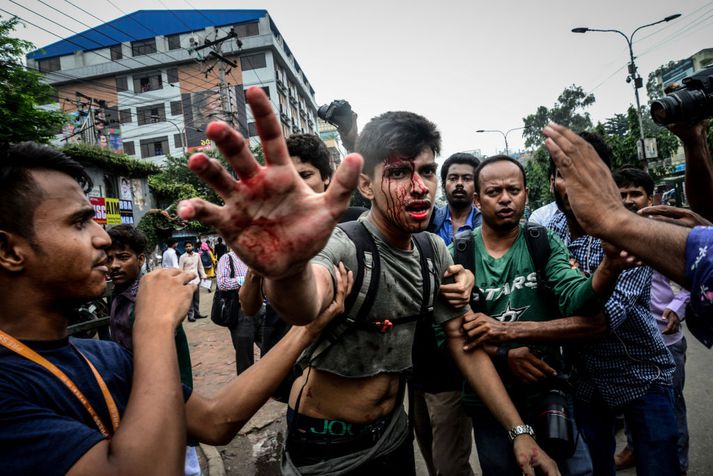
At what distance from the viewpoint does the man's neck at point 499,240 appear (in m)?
2.39

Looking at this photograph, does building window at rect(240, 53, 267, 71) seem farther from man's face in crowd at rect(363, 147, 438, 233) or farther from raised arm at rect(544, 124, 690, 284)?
raised arm at rect(544, 124, 690, 284)

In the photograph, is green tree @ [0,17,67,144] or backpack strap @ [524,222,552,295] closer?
backpack strap @ [524,222,552,295]

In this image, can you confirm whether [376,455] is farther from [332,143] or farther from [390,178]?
[332,143]

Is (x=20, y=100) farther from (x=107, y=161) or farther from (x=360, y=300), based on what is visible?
(x=360, y=300)

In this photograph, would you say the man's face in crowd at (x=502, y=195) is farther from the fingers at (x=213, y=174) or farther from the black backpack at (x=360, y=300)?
the fingers at (x=213, y=174)

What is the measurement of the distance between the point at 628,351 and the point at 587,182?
1.36 metres

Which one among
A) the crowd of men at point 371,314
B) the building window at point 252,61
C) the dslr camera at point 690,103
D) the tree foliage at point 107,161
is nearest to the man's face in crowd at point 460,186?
the crowd of men at point 371,314

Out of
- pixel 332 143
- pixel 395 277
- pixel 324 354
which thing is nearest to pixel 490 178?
pixel 395 277

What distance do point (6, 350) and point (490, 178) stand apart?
8.12 ft

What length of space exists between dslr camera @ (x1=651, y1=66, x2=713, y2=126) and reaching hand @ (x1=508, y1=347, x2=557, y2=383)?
→ 51.8 inches

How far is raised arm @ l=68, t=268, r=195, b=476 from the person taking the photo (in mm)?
966

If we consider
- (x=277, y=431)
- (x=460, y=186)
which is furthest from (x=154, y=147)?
(x=460, y=186)

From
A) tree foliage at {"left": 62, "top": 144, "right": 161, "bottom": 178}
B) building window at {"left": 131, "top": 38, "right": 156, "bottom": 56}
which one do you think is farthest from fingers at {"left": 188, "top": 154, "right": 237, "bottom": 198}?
building window at {"left": 131, "top": 38, "right": 156, "bottom": 56}

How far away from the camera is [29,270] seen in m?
1.18
